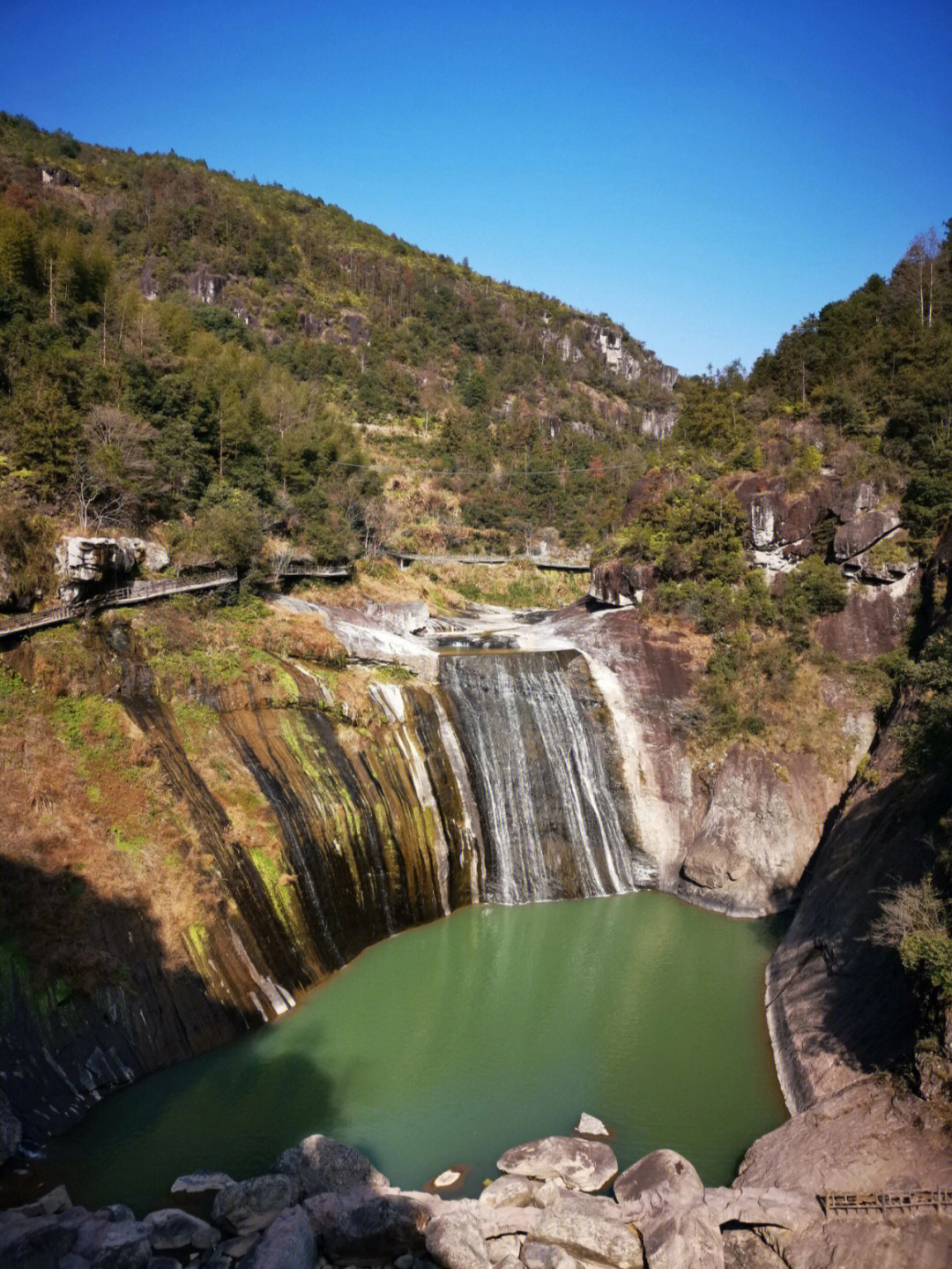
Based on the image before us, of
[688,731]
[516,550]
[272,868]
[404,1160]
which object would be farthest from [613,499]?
[404,1160]

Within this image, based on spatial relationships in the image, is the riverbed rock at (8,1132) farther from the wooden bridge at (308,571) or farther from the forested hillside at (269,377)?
the wooden bridge at (308,571)

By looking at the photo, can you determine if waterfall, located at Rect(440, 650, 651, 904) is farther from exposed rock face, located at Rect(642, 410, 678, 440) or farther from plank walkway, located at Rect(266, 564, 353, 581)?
exposed rock face, located at Rect(642, 410, 678, 440)

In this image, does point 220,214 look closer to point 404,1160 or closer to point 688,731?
point 688,731

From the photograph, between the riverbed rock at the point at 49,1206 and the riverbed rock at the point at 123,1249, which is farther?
the riverbed rock at the point at 49,1206

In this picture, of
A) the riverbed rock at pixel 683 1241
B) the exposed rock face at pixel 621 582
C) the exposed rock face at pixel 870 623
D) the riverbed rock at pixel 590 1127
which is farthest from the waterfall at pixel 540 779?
the riverbed rock at pixel 683 1241

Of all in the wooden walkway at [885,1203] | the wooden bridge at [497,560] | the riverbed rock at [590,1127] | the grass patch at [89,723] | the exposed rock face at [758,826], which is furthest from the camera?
the wooden bridge at [497,560]

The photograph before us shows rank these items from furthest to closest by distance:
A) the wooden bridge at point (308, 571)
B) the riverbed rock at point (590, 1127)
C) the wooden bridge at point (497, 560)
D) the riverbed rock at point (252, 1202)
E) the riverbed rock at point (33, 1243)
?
the wooden bridge at point (497, 560), the wooden bridge at point (308, 571), the riverbed rock at point (590, 1127), the riverbed rock at point (252, 1202), the riverbed rock at point (33, 1243)

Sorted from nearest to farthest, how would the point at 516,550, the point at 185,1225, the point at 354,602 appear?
the point at 185,1225, the point at 354,602, the point at 516,550
